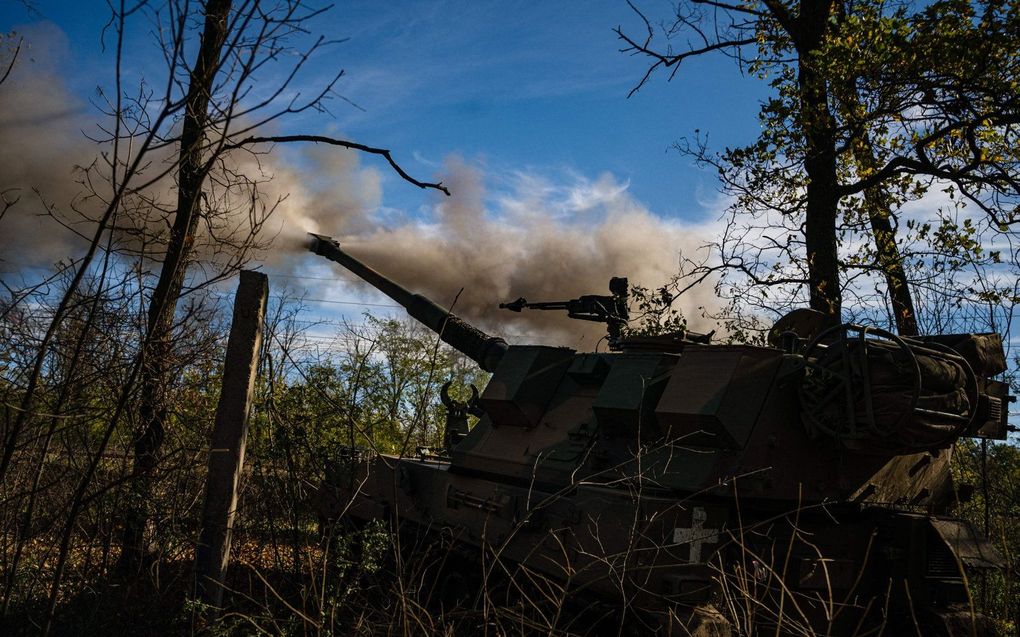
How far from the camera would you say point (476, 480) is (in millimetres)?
8016

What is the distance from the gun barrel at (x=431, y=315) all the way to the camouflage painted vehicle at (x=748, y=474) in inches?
47.0

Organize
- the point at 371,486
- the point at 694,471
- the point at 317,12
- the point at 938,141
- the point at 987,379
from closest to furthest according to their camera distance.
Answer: the point at 317,12 < the point at 694,471 < the point at 987,379 < the point at 371,486 < the point at 938,141

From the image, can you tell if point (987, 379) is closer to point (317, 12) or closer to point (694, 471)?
point (694, 471)

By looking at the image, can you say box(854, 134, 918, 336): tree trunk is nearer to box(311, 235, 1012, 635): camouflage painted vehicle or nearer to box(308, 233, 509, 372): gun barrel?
box(311, 235, 1012, 635): camouflage painted vehicle

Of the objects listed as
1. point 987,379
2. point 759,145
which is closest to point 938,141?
point 759,145

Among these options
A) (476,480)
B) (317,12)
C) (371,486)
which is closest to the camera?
(317,12)

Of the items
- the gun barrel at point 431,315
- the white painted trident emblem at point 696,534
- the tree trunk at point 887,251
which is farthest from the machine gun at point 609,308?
the tree trunk at point 887,251

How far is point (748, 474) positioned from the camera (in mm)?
5777

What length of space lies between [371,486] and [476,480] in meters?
1.72

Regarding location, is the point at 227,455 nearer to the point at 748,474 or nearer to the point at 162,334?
the point at 162,334

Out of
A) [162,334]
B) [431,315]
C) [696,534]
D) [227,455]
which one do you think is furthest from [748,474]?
[431,315]

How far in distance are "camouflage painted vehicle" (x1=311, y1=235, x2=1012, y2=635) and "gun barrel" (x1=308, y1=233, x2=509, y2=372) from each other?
1195 mm

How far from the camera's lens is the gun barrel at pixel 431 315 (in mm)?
9453

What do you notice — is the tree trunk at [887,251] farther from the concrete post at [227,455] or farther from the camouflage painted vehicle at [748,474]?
the concrete post at [227,455]
